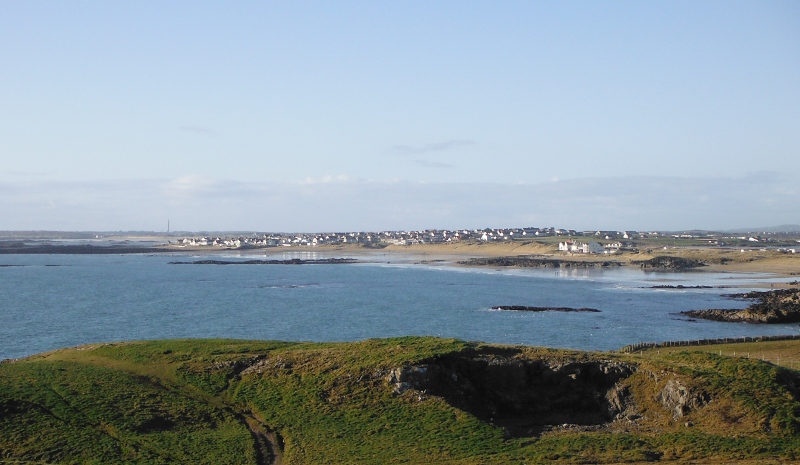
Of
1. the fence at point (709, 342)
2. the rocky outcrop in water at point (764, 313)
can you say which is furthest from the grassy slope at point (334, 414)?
the rocky outcrop in water at point (764, 313)

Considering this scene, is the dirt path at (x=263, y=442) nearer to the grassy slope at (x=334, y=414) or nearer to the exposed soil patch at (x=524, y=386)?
the grassy slope at (x=334, y=414)

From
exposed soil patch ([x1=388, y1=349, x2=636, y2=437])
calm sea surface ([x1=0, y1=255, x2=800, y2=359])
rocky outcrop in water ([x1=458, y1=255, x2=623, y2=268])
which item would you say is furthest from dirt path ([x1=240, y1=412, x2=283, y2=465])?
rocky outcrop in water ([x1=458, y1=255, x2=623, y2=268])

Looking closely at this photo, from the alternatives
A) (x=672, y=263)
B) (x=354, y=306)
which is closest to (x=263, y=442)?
(x=354, y=306)

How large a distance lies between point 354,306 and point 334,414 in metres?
49.9

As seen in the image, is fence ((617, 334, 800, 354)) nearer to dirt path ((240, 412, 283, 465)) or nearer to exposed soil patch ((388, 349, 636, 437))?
exposed soil patch ((388, 349, 636, 437))

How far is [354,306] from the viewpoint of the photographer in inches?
3063

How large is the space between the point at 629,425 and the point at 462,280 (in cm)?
8931

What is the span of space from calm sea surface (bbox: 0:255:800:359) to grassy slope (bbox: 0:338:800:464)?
21.2m

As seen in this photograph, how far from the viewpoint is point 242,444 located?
2539 centimetres

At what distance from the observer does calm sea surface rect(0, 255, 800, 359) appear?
2286 inches

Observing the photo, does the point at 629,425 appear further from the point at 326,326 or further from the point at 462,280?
the point at 462,280

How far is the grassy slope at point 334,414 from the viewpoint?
78.3 ft

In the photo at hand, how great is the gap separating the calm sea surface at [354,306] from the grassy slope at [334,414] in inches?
835

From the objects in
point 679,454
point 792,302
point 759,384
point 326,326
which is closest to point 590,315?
point 792,302
